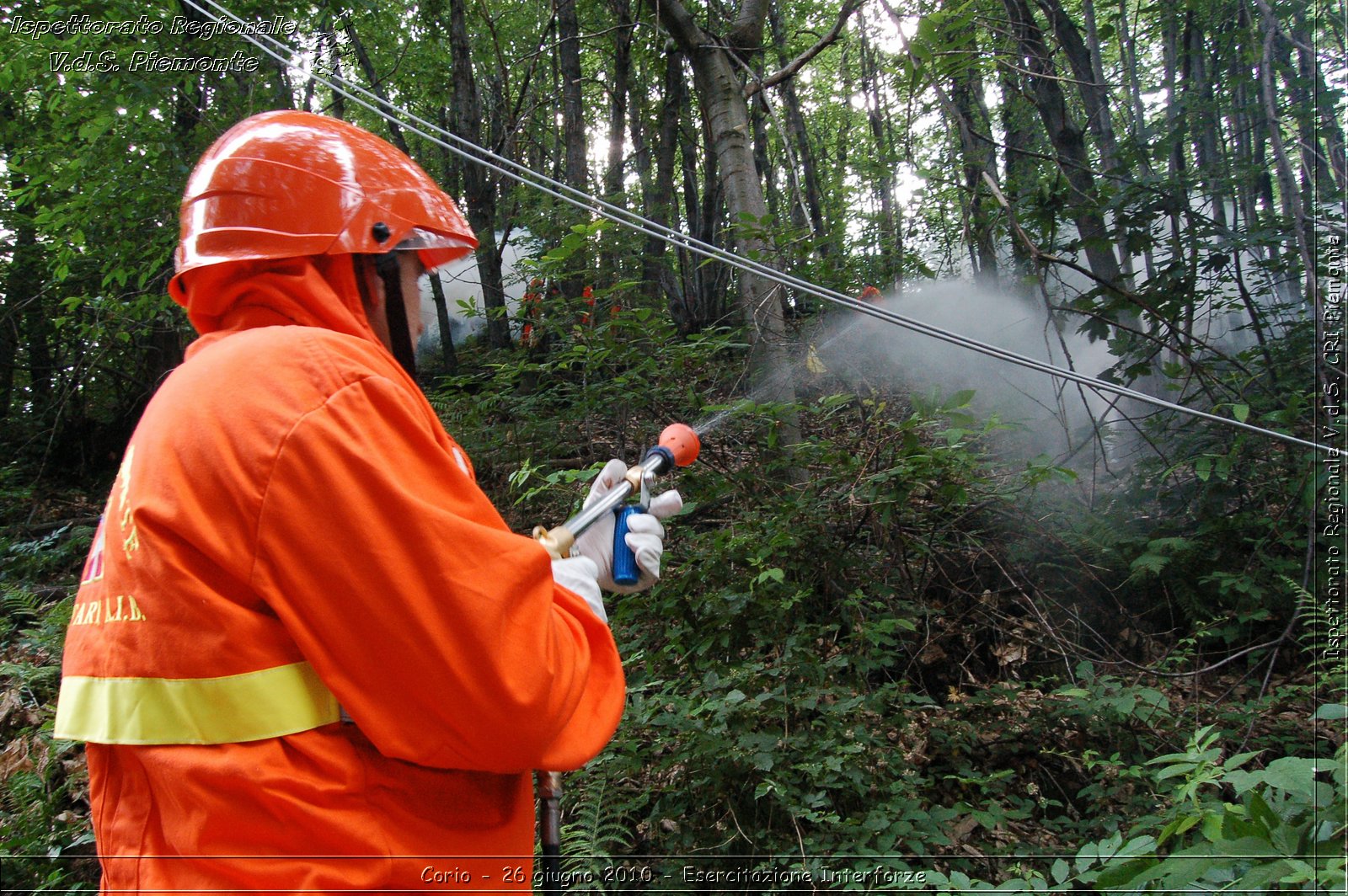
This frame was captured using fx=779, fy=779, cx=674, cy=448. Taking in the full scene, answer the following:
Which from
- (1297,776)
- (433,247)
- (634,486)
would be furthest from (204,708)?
(1297,776)

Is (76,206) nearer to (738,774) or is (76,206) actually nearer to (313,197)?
(313,197)

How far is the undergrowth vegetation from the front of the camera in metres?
2.77

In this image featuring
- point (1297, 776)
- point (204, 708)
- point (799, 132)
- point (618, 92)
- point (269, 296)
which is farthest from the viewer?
point (799, 132)

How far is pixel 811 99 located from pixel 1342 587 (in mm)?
17060

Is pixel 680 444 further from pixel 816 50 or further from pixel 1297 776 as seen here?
pixel 816 50

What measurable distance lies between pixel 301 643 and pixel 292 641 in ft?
0.23

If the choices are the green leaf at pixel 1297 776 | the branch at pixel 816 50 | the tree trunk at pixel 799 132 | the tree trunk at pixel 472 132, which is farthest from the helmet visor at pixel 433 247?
the tree trunk at pixel 799 132

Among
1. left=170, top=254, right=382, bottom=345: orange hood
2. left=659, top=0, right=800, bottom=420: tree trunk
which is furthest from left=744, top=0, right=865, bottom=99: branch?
left=170, top=254, right=382, bottom=345: orange hood

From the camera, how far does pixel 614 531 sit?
2.14m

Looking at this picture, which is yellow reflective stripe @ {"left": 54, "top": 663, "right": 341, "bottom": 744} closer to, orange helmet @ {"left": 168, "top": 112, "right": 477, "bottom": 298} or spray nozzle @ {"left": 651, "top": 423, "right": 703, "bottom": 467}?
orange helmet @ {"left": 168, "top": 112, "right": 477, "bottom": 298}

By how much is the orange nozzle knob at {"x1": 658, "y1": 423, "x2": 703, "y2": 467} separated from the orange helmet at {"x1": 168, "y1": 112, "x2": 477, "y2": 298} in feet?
3.58

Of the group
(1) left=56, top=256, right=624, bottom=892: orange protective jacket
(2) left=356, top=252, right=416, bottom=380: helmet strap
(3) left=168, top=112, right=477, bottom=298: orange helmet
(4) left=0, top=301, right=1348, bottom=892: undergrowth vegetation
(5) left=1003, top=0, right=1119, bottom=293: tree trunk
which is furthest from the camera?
(5) left=1003, top=0, right=1119, bottom=293: tree trunk

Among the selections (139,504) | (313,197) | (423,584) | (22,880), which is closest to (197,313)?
(313,197)

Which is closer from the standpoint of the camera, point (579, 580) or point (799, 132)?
point (579, 580)
